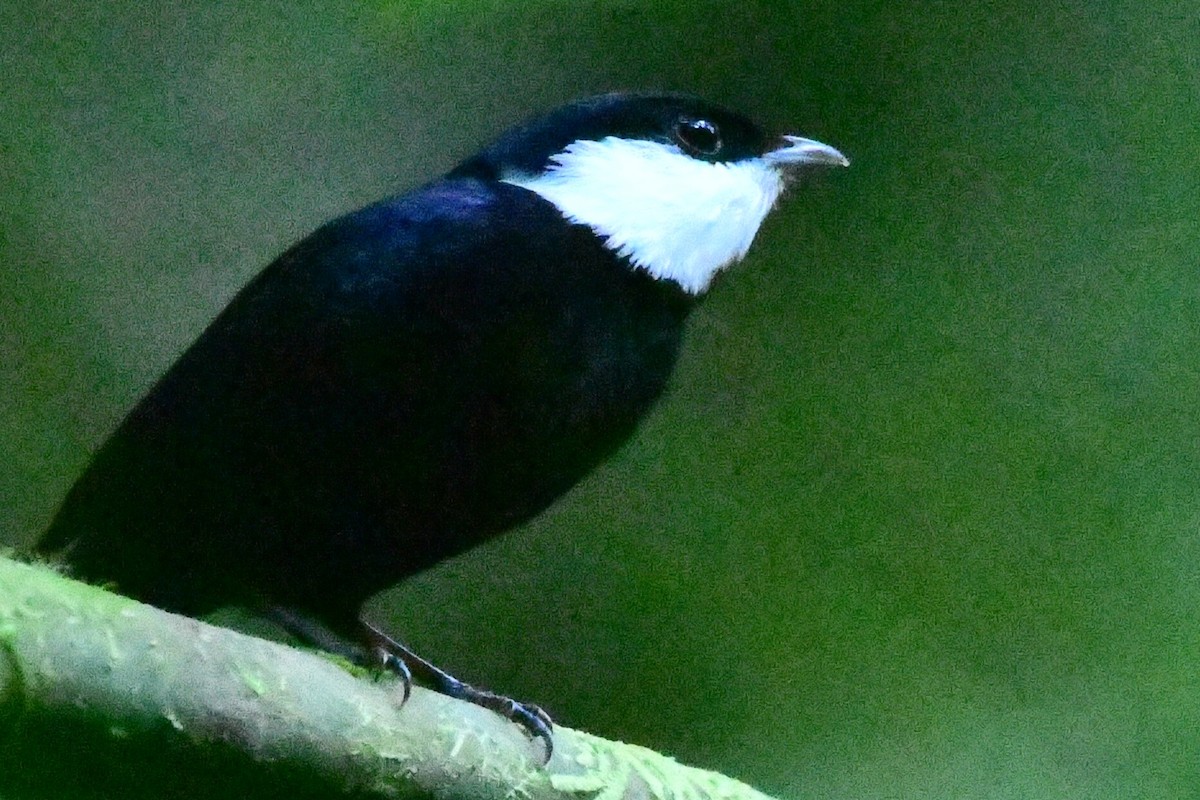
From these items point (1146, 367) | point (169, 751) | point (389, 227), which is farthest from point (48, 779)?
point (1146, 367)

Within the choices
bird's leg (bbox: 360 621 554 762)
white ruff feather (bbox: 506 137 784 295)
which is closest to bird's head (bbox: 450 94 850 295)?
white ruff feather (bbox: 506 137 784 295)

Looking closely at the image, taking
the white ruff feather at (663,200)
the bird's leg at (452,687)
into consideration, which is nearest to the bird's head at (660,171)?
the white ruff feather at (663,200)

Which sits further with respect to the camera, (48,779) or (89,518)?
(89,518)

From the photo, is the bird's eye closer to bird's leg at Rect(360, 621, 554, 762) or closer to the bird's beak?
the bird's beak

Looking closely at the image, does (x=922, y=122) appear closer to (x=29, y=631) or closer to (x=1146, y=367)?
(x=1146, y=367)

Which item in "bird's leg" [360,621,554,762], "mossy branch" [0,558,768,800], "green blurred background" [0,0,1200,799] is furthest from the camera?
"green blurred background" [0,0,1200,799]

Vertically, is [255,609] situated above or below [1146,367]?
below

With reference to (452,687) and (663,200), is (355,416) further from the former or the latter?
(663,200)
